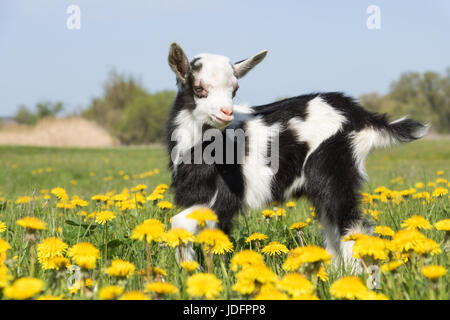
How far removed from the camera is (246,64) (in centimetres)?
350

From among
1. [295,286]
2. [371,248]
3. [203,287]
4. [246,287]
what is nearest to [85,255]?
[203,287]

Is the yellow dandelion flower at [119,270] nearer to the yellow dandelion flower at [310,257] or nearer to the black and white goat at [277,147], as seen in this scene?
the yellow dandelion flower at [310,257]

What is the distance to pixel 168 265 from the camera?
8.98ft

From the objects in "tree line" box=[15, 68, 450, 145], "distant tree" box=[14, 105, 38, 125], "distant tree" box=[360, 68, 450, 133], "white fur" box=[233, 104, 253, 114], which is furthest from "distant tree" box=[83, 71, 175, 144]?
"white fur" box=[233, 104, 253, 114]

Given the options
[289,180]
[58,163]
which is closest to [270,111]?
[289,180]

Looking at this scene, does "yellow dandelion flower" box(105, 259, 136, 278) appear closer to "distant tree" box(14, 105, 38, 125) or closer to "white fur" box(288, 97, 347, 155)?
"white fur" box(288, 97, 347, 155)

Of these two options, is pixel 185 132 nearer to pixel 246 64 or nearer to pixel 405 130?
pixel 246 64

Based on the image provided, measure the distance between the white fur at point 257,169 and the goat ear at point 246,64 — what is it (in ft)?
1.36

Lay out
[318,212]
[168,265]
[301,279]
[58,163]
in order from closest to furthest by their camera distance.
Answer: [301,279] → [168,265] → [318,212] → [58,163]

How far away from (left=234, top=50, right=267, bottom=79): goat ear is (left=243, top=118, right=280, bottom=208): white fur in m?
0.41

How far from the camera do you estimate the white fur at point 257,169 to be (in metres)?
3.38

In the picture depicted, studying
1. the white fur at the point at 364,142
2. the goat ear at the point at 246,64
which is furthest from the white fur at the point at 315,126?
the goat ear at the point at 246,64
